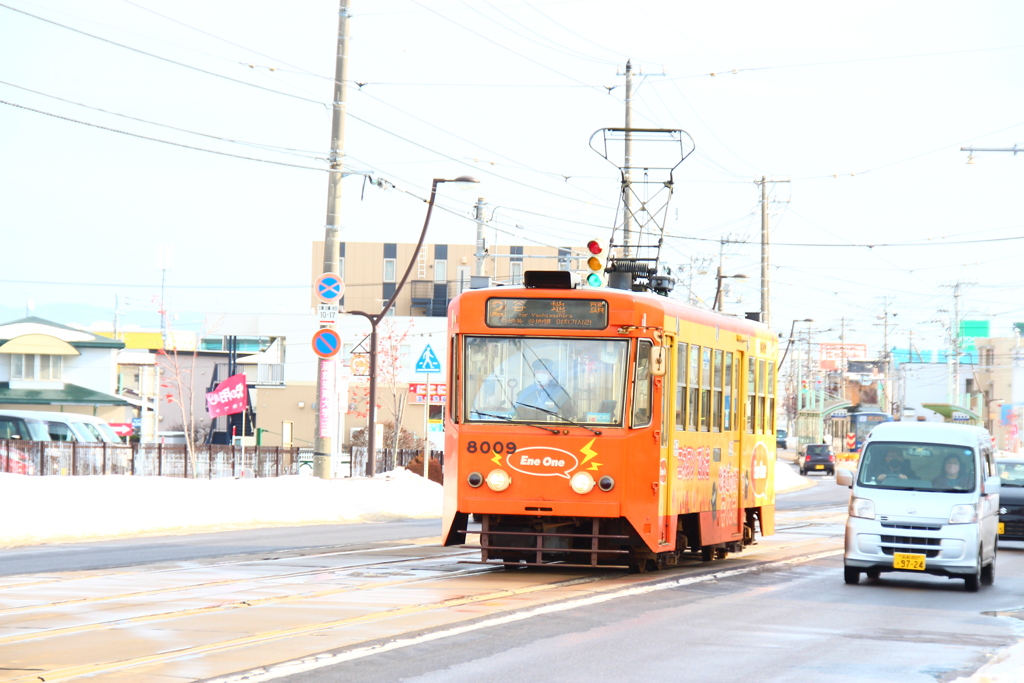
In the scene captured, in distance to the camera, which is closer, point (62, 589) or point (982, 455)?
point (62, 589)

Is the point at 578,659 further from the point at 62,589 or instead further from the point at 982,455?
the point at 982,455

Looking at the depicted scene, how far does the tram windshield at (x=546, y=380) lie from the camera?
14.3m

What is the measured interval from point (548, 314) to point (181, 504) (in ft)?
39.6

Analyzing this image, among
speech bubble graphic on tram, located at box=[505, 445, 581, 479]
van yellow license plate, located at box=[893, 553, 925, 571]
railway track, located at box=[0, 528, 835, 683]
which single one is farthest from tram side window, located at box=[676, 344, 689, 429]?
van yellow license plate, located at box=[893, 553, 925, 571]

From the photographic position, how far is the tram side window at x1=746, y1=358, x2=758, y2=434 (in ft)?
61.5

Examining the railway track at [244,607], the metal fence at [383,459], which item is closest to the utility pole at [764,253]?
the metal fence at [383,459]

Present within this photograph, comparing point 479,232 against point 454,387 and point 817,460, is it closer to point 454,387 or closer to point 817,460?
point 454,387

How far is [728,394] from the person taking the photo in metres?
17.7

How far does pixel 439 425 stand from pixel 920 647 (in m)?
48.6

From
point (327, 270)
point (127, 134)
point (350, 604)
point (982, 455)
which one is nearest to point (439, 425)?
point (327, 270)

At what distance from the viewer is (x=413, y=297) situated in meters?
91.8

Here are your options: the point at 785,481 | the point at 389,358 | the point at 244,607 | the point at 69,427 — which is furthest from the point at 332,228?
the point at 389,358

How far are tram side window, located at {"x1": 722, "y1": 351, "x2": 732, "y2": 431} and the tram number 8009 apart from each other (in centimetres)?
424

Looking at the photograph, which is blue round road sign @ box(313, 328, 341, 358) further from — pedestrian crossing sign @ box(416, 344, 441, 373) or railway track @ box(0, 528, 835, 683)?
railway track @ box(0, 528, 835, 683)
